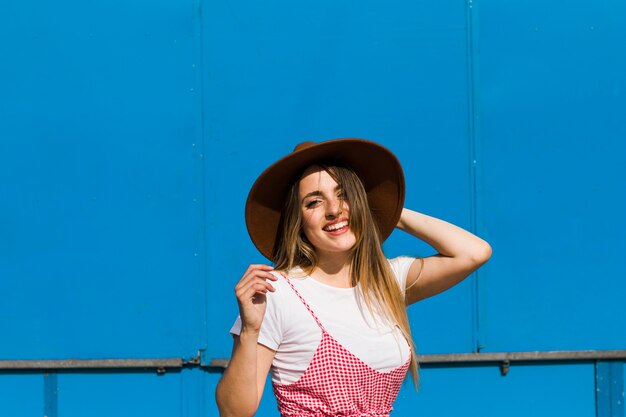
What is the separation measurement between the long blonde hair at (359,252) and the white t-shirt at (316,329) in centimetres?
4

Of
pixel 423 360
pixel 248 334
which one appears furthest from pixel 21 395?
pixel 248 334

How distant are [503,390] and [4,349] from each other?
2.12m

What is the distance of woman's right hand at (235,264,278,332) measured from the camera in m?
1.85

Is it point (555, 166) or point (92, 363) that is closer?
point (92, 363)

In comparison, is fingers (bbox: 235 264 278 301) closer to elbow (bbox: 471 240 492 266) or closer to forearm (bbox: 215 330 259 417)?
forearm (bbox: 215 330 259 417)

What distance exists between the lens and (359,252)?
214cm

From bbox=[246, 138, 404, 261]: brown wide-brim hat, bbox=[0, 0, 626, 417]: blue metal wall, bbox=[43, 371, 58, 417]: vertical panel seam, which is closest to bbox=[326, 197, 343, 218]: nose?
bbox=[246, 138, 404, 261]: brown wide-brim hat

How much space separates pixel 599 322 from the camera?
3646 mm

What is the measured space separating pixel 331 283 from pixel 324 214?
0.59 ft

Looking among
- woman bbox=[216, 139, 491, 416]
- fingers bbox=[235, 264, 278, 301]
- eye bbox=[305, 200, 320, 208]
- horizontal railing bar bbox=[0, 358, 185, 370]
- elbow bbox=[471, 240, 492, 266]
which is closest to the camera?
fingers bbox=[235, 264, 278, 301]

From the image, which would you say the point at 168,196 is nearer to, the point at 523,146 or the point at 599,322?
the point at 523,146

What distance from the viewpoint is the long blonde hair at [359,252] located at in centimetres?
210

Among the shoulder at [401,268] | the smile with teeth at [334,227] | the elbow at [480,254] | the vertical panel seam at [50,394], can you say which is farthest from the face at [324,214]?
the vertical panel seam at [50,394]

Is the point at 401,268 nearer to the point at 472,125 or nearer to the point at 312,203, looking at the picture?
the point at 312,203
